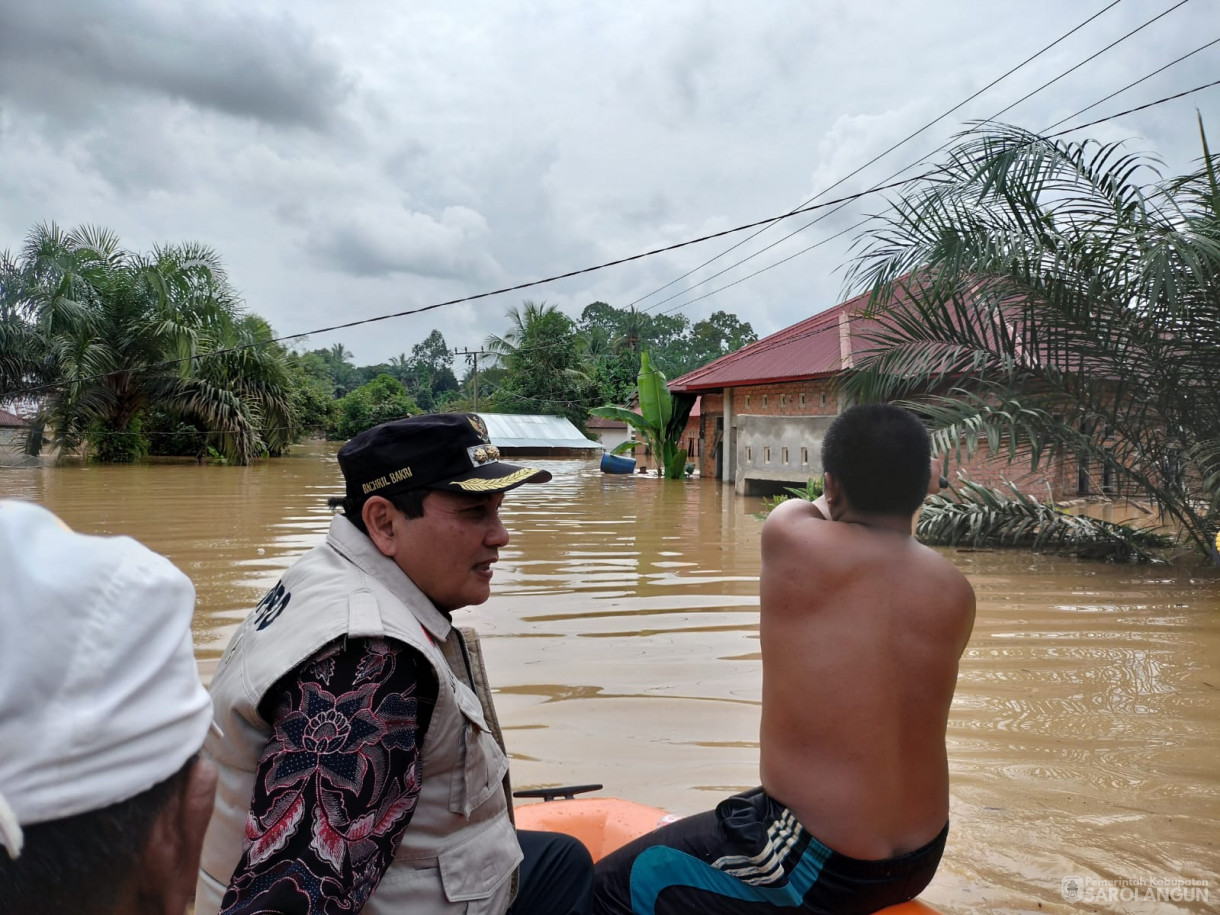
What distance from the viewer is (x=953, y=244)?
8547 mm

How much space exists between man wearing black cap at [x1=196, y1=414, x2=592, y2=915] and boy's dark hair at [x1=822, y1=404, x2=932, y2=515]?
0.72 meters

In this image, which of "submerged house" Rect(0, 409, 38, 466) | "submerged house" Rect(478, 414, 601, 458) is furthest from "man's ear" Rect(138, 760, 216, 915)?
"submerged house" Rect(478, 414, 601, 458)

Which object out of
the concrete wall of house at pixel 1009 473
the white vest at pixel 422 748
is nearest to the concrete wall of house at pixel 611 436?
the concrete wall of house at pixel 1009 473

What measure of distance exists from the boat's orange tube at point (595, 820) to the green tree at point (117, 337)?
899 inches

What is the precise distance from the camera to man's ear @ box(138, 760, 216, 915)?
74 cm

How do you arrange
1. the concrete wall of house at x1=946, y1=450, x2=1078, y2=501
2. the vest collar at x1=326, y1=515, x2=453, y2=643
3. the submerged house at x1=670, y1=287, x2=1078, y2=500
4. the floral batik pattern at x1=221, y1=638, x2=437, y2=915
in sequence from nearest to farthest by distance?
the floral batik pattern at x1=221, y1=638, x2=437, y2=915
the vest collar at x1=326, y1=515, x2=453, y2=643
the concrete wall of house at x1=946, y1=450, x2=1078, y2=501
the submerged house at x1=670, y1=287, x2=1078, y2=500

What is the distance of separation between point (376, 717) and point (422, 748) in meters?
0.15

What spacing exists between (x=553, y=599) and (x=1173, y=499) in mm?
6119

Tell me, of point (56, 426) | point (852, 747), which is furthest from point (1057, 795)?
point (56, 426)

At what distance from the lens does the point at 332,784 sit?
1.46 meters

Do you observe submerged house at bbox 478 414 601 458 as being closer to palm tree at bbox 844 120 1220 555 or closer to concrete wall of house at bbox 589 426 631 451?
concrete wall of house at bbox 589 426 631 451

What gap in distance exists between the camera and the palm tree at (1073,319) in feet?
27.0

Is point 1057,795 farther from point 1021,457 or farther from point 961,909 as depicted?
point 1021,457

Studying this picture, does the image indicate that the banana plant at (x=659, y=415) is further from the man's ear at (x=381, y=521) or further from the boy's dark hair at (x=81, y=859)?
the boy's dark hair at (x=81, y=859)
